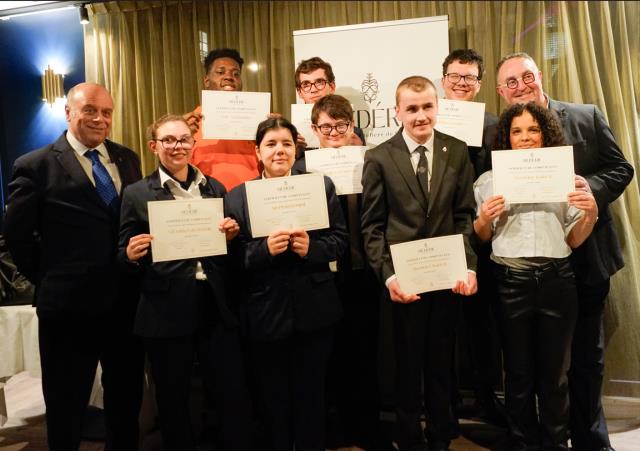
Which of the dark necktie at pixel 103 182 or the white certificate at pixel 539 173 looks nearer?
the white certificate at pixel 539 173

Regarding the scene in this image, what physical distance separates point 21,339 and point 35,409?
0.68 meters

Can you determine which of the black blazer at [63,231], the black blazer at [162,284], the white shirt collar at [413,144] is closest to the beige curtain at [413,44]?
the white shirt collar at [413,144]

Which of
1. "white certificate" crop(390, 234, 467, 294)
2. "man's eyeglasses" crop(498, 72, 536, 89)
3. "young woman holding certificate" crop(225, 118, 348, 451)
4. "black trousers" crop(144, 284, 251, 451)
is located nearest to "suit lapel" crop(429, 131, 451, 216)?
"white certificate" crop(390, 234, 467, 294)

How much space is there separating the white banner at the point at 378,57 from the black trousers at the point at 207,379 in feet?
5.83

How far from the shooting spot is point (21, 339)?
2.92 metres

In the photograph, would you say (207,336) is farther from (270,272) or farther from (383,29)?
(383,29)

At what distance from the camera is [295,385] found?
82.3 inches

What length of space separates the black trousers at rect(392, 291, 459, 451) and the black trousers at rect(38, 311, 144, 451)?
1226 millimetres

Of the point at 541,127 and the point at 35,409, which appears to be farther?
the point at 35,409

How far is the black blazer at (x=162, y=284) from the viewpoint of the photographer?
2.00 meters

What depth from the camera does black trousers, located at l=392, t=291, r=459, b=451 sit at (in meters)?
2.10

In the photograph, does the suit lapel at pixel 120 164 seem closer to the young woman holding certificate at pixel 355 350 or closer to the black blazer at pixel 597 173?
the young woman holding certificate at pixel 355 350

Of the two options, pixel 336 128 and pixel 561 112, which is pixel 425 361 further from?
pixel 561 112

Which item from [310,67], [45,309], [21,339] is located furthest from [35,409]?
[310,67]
